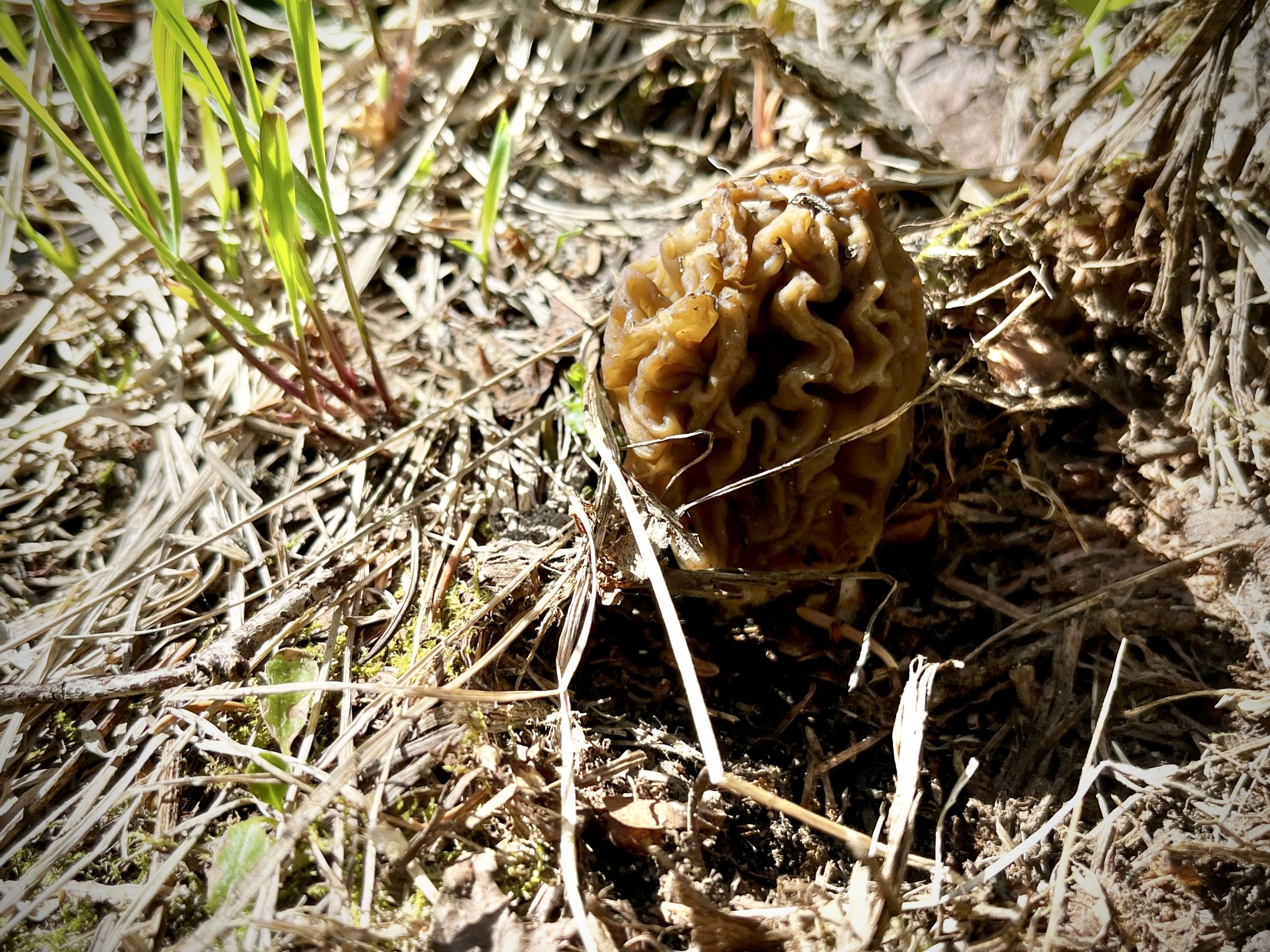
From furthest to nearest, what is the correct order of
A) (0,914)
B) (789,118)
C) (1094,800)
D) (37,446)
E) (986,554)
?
(789,118) → (37,446) → (986,554) → (1094,800) → (0,914)

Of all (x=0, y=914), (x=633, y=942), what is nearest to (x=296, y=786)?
(x=0, y=914)

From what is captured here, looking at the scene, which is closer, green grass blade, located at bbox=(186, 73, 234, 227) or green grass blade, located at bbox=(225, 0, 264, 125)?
green grass blade, located at bbox=(225, 0, 264, 125)

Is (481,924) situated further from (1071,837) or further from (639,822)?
(1071,837)

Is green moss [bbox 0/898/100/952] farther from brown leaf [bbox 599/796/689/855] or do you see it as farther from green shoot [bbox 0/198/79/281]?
green shoot [bbox 0/198/79/281]

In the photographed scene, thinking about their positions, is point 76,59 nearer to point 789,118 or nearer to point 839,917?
point 789,118

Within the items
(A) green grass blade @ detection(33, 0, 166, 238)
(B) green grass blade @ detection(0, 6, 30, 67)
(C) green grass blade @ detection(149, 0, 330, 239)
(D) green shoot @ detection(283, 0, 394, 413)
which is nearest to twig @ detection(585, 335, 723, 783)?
(D) green shoot @ detection(283, 0, 394, 413)

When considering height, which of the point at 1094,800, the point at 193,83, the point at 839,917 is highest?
the point at 193,83

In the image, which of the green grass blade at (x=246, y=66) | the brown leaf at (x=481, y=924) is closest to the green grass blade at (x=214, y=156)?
the green grass blade at (x=246, y=66)

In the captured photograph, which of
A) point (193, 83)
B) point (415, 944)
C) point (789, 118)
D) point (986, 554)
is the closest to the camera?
point (415, 944)
